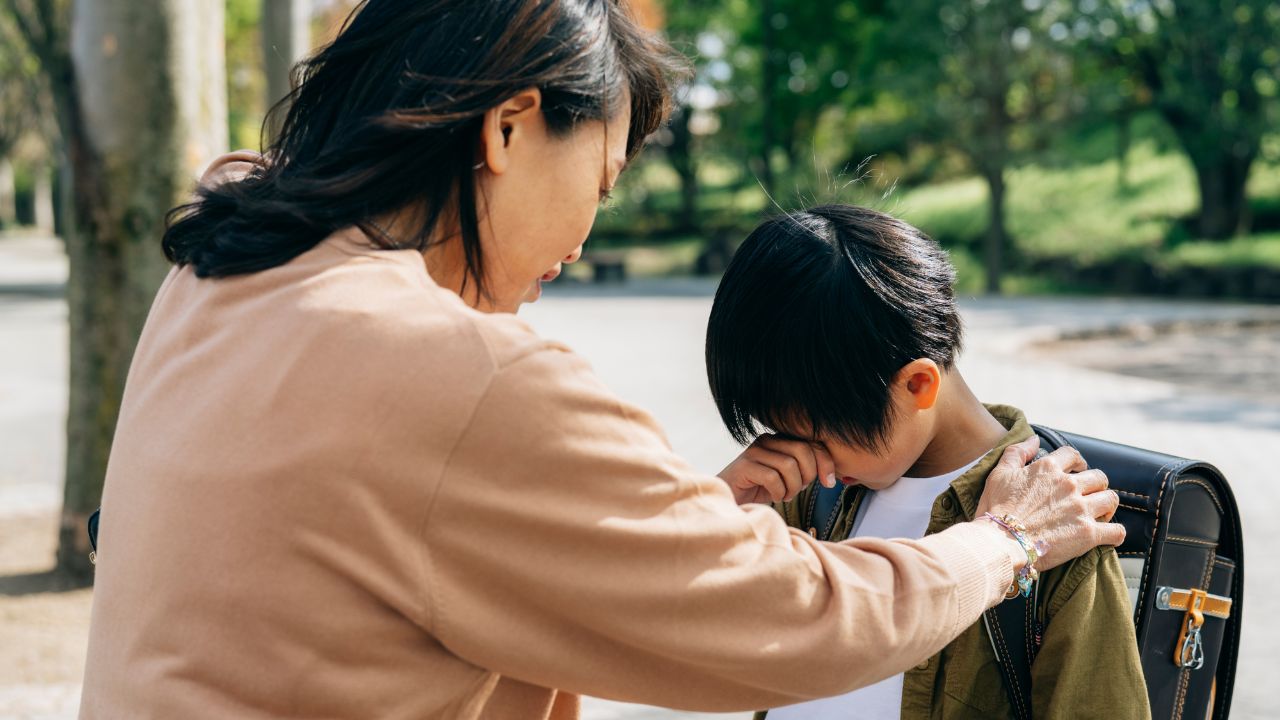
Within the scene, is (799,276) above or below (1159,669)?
above

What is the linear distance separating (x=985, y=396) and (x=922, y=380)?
8.29 meters

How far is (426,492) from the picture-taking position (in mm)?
1296

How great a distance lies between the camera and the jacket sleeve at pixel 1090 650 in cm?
180

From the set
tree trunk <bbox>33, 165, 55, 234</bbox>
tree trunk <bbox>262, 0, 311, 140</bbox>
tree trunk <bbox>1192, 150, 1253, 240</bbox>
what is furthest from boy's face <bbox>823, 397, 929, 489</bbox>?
tree trunk <bbox>33, 165, 55, 234</bbox>

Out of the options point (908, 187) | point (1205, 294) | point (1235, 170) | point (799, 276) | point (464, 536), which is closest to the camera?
point (464, 536)

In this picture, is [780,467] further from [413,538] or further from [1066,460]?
[413,538]

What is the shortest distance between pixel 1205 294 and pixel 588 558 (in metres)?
22.2

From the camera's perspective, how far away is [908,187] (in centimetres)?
3678

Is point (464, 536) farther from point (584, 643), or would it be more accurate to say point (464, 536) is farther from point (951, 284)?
point (951, 284)

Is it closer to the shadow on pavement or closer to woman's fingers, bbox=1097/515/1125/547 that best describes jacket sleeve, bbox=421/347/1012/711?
woman's fingers, bbox=1097/515/1125/547

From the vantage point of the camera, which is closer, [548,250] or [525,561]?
[525,561]

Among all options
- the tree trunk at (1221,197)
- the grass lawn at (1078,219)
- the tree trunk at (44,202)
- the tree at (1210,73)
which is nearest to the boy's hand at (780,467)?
the grass lawn at (1078,219)

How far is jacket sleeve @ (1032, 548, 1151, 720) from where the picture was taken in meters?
1.80

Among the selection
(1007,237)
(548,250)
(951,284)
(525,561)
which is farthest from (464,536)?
(1007,237)
